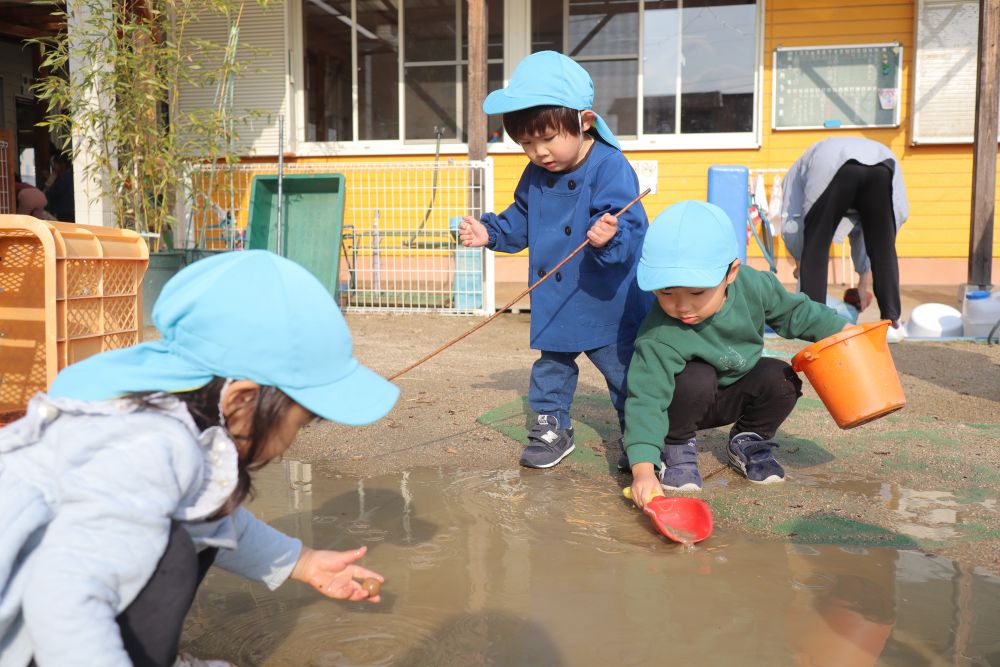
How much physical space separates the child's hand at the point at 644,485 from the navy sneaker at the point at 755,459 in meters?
0.54

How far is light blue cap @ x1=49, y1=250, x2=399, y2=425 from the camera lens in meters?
1.29

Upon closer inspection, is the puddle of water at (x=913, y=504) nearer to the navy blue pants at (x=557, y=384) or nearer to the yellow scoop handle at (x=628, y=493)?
the yellow scoop handle at (x=628, y=493)

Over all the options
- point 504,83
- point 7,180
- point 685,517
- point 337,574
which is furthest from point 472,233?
point 504,83

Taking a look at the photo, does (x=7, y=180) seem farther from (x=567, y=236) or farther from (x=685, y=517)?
(x=685, y=517)

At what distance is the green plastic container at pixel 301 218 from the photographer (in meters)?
7.72

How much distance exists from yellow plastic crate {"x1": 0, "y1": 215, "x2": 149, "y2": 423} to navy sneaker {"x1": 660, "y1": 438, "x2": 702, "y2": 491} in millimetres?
1775

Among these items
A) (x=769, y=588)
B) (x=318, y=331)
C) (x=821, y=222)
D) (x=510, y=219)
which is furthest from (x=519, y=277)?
(x=318, y=331)

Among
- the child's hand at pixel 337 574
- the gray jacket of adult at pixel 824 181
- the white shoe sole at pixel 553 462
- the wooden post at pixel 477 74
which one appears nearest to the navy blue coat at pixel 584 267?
the white shoe sole at pixel 553 462

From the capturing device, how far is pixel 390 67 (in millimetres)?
9719

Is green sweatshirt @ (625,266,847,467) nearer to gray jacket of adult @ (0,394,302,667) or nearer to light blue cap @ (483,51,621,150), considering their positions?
light blue cap @ (483,51,621,150)

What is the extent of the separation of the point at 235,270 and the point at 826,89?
8.65m

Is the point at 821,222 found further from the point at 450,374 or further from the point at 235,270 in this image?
the point at 235,270

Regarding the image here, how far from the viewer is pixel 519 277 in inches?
376


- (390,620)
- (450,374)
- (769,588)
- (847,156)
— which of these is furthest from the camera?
(847,156)
